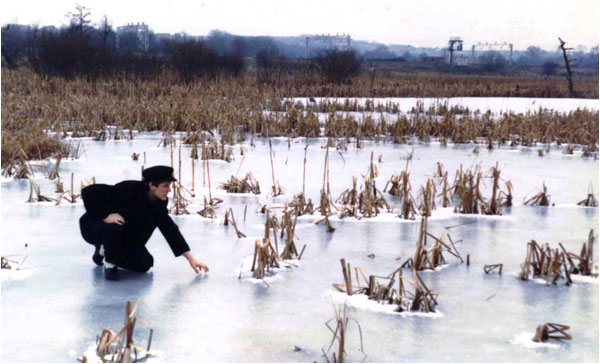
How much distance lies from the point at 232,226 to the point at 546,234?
8.28 feet

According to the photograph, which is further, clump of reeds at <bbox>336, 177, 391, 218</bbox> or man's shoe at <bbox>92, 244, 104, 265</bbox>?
clump of reeds at <bbox>336, 177, 391, 218</bbox>

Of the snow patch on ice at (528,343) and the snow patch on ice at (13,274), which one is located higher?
the snow patch on ice at (528,343)

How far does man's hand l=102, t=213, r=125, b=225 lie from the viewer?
452 centimetres

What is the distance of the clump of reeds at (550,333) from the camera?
3.55 meters

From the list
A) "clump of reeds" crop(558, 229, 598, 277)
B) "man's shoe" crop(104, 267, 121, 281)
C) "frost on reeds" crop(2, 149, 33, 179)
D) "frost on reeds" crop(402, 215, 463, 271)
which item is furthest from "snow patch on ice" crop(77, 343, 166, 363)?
"frost on reeds" crop(2, 149, 33, 179)

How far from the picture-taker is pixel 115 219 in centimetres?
453

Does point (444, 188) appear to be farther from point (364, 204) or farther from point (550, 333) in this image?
point (550, 333)

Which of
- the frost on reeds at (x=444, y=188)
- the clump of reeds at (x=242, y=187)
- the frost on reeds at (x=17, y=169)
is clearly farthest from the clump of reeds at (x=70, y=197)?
the frost on reeds at (x=444, y=188)

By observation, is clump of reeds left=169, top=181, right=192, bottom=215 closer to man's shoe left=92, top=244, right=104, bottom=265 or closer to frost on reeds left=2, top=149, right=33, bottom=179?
man's shoe left=92, top=244, right=104, bottom=265

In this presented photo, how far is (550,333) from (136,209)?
7.99 ft

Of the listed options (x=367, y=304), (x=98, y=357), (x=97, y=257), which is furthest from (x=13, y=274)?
(x=367, y=304)

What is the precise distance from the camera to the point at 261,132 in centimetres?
1352

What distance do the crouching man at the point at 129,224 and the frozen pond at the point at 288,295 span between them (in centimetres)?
11

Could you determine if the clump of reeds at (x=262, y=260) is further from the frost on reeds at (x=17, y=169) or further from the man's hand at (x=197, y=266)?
the frost on reeds at (x=17, y=169)
